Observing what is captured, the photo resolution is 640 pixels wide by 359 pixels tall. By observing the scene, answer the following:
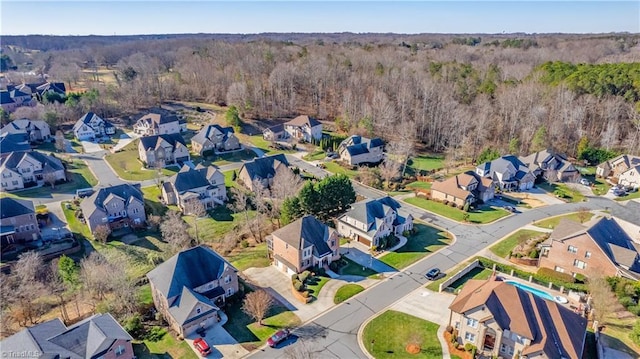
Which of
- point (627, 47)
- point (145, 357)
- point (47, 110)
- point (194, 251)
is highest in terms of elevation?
point (627, 47)

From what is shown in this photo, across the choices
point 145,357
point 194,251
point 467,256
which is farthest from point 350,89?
point 145,357

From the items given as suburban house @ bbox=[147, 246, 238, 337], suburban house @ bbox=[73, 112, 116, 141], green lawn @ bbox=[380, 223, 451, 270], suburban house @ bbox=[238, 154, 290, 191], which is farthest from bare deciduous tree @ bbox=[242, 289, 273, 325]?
suburban house @ bbox=[73, 112, 116, 141]

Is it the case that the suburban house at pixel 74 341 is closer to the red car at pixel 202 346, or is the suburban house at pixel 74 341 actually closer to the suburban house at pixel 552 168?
the red car at pixel 202 346

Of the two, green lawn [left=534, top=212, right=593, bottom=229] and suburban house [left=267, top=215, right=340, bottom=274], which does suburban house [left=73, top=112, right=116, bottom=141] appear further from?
green lawn [left=534, top=212, right=593, bottom=229]

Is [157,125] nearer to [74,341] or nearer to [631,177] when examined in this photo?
[74,341]

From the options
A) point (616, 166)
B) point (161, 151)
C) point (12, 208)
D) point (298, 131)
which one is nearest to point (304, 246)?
point (12, 208)

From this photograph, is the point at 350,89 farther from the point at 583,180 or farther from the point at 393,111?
the point at 583,180

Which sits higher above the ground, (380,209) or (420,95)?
(420,95)
